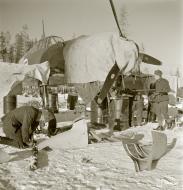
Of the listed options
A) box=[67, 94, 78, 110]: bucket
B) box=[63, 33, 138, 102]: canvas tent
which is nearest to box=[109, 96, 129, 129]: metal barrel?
box=[63, 33, 138, 102]: canvas tent

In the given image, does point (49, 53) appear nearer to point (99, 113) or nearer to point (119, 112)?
point (99, 113)

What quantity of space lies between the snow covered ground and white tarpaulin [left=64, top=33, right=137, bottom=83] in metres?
1.04

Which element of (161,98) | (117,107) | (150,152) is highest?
(161,98)

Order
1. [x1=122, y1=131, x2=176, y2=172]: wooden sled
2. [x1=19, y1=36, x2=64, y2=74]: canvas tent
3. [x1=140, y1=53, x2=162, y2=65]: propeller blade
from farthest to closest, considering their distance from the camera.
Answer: [x1=140, y1=53, x2=162, y2=65]: propeller blade < [x1=19, y1=36, x2=64, y2=74]: canvas tent < [x1=122, y1=131, x2=176, y2=172]: wooden sled

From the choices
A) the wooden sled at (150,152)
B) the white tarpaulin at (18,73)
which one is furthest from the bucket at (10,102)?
the wooden sled at (150,152)

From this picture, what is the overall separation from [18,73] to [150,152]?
7.65 ft

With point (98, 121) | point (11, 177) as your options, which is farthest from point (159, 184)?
point (98, 121)

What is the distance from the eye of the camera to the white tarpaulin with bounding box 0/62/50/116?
4.59 m

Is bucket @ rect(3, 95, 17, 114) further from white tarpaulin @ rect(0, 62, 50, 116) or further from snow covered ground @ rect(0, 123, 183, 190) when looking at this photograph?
snow covered ground @ rect(0, 123, 183, 190)

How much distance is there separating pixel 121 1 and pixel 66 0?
0.66 metres

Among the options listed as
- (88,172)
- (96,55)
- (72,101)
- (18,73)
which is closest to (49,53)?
(18,73)

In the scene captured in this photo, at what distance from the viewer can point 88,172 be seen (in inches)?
121

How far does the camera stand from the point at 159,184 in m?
2.74

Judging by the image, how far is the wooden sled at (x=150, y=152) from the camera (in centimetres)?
319
